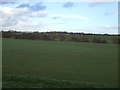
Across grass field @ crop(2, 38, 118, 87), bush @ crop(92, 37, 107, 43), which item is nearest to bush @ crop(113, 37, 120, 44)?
bush @ crop(92, 37, 107, 43)

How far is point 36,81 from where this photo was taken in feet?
22.8

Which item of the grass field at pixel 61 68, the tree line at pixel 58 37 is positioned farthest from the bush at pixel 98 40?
the grass field at pixel 61 68

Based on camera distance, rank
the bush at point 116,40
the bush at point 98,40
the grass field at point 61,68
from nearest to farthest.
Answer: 1. the grass field at point 61,68
2. the bush at point 116,40
3. the bush at point 98,40

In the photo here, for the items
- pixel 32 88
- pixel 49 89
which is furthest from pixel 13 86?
pixel 49 89

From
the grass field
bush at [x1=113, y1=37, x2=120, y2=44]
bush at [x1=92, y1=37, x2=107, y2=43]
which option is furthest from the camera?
bush at [x1=92, y1=37, x2=107, y2=43]

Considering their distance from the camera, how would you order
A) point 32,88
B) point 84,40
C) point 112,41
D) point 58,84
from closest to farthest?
point 32,88, point 58,84, point 112,41, point 84,40

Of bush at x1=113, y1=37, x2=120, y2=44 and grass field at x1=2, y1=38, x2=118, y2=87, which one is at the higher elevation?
bush at x1=113, y1=37, x2=120, y2=44

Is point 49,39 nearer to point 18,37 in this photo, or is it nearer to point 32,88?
point 18,37

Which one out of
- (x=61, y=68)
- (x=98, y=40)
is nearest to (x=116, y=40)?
(x=98, y=40)

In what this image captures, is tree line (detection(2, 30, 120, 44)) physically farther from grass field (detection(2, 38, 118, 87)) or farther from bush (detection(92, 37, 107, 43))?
grass field (detection(2, 38, 118, 87))

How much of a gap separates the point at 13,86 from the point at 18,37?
45.9m

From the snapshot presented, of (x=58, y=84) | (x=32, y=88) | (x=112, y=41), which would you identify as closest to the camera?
(x=32, y=88)

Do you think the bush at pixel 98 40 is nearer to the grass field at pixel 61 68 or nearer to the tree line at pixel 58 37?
the tree line at pixel 58 37

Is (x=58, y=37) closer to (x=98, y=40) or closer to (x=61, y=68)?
(x=98, y=40)
